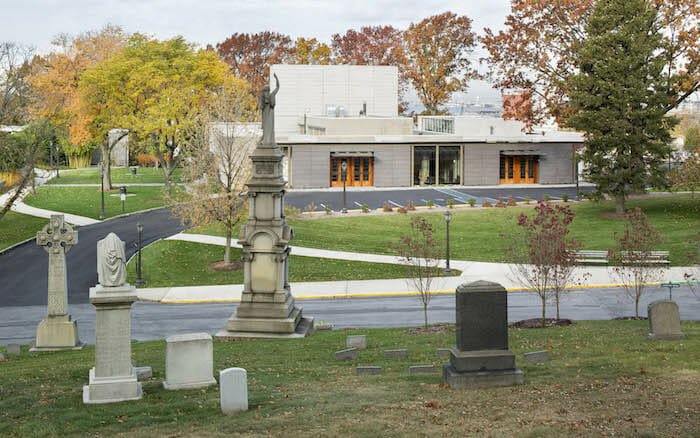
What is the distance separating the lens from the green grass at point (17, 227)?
43812mm

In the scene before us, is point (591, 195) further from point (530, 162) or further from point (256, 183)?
point (256, 183)

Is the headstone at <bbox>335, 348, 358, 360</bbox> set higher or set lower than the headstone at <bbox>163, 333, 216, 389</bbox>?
lower

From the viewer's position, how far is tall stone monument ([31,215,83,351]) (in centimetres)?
2145

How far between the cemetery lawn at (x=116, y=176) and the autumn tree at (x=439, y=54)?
96.3 feet

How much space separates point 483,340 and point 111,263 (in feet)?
20.9

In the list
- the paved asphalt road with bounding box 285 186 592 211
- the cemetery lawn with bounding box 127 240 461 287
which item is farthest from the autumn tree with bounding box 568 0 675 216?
the cemetery lawn with bounding box 127 240 461 287

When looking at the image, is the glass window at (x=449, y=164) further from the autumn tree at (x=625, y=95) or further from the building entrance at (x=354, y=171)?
the autumn tree at (x=625, y=95)

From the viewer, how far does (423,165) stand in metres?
64.8

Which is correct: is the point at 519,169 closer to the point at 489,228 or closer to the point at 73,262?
the point at 489,228

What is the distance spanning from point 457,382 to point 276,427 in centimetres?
350

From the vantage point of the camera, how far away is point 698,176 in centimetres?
4197

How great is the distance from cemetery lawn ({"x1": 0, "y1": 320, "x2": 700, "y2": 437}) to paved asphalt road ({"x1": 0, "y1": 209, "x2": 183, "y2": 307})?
16.3 meters

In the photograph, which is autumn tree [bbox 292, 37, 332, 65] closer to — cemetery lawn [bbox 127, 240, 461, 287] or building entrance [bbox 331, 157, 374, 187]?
building entrance [bbox 331, 157, 374, 187]

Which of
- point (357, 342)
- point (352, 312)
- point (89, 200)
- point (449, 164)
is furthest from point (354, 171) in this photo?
point (357, 342)
